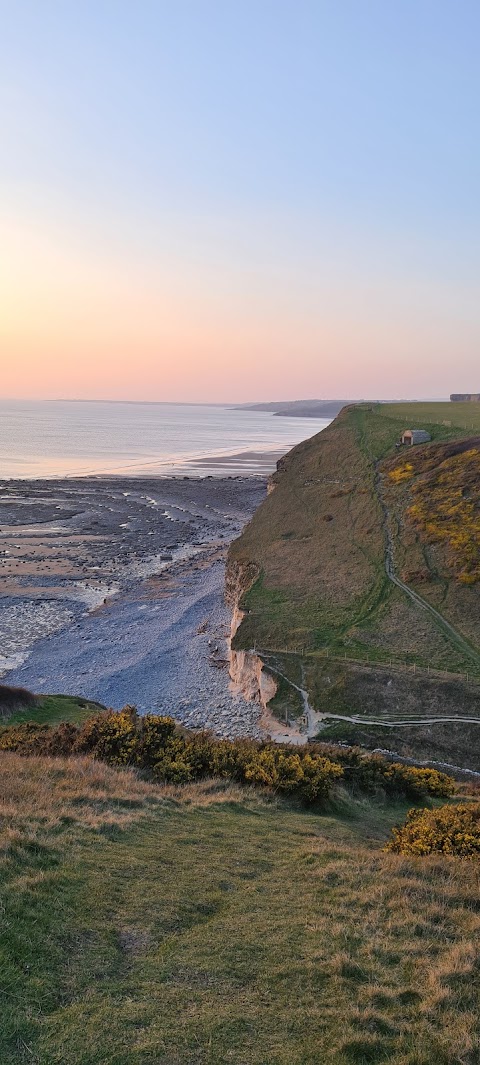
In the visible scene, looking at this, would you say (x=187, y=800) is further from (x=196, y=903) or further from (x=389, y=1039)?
(x=389, y=1039)

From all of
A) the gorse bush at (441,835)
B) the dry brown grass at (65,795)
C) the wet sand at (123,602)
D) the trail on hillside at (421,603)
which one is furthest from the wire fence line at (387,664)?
the dry brown grass at (65,795)

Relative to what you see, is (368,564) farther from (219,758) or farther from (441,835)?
(441,835)

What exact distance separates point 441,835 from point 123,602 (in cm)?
3490

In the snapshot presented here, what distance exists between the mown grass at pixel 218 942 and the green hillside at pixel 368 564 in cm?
1488

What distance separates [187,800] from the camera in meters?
14.8

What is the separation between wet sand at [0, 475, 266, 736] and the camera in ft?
105

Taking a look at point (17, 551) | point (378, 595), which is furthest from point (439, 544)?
point (17, 551)

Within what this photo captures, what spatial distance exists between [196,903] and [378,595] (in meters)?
26.5

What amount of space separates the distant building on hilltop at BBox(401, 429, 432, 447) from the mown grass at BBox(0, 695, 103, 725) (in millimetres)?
41654

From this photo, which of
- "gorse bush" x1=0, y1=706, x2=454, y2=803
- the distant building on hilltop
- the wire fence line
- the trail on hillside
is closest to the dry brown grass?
"gorse bush" x1=0, y1=706, x2=454, y2=803

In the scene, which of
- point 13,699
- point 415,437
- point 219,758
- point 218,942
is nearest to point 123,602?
point 13,699

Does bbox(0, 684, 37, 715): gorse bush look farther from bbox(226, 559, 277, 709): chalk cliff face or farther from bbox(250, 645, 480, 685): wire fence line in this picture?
bbox(250, 645, 480, 685): wire fence line

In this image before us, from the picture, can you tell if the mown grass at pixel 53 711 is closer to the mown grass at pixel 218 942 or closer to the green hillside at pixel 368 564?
the green hillside at pixel 368 564

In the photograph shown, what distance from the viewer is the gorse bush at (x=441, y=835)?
12.8 m
